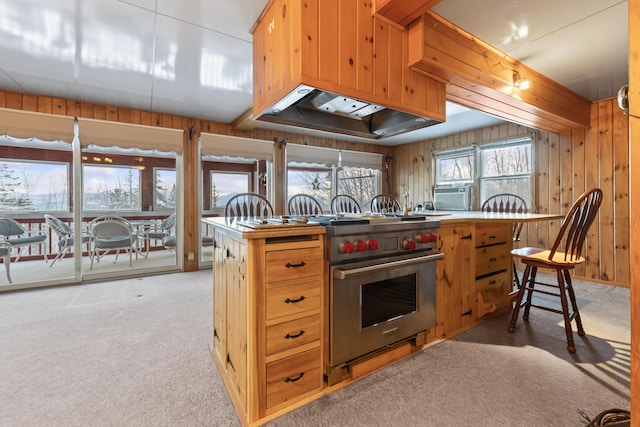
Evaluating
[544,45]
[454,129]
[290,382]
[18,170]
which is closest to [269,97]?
[290,382]

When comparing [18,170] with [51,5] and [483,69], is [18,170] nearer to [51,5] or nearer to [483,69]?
[51,5]

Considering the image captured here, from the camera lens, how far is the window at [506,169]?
4238mm

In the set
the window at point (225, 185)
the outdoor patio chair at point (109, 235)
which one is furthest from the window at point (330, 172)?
the outdoor patio chair at point (109, 235)

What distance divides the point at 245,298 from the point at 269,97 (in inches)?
49.7

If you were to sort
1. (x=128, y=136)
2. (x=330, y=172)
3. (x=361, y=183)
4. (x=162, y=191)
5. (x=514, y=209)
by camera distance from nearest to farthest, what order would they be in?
(x=514, y=209), (x=128, y=136), (x=330, y=172), (x=361, y=183), (x=162, y=191)

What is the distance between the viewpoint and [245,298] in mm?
1256

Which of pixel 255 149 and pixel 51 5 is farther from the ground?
pixel 51 5

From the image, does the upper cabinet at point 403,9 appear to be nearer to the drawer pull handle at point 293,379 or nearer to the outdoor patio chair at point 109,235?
the drawer pull handle at point 293,379

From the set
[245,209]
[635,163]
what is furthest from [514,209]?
[245,209]

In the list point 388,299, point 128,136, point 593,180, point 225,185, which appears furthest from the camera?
point 225,185

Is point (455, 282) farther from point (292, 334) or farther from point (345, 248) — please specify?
point (292, 334)

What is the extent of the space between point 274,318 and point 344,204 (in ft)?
8.96

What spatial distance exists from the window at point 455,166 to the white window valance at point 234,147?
10.7ft

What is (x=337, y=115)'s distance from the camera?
2082mm
